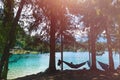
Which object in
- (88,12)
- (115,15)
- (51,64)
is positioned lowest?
(51,64)

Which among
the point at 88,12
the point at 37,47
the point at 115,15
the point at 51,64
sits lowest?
the point at 51,64

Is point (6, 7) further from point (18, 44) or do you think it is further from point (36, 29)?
point (18, 44)

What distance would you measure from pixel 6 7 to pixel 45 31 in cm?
679

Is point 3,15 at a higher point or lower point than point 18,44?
higher

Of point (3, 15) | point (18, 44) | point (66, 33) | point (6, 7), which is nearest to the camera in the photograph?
point (6, 7)

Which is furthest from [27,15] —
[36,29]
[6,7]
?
[6,7]

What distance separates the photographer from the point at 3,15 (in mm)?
14734

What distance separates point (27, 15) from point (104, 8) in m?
7.77

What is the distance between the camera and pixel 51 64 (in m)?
18.1

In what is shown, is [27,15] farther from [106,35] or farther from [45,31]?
[106,35]

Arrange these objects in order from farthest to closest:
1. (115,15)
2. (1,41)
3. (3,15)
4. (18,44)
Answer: (18,44)
(1,41)
(3,15)
(115,15)

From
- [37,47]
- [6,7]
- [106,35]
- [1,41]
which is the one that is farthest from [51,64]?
[6,7]

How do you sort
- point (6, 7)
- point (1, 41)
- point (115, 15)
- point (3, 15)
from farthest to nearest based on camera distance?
1. point (1, 41)
2. point (3, 15)
3. point (6, 7)
4. point (115, 15)

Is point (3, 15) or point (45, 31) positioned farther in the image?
point (45, 31)
